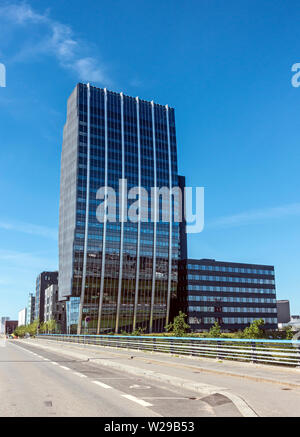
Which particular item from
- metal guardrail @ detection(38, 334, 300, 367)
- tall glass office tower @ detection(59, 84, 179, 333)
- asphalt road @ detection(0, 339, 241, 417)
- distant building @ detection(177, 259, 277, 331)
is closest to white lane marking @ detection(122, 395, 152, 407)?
asphalt road @ detection(0, 339, 241, 417)

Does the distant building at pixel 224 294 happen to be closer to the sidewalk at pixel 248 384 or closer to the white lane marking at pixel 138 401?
the sidewalk at pixel 248 384

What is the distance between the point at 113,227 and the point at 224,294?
44.7 meters

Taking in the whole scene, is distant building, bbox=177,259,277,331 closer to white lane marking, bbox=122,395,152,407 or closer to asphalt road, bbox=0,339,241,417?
asphalt road, bbox=0,339,241,417

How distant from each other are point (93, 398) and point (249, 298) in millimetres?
142968

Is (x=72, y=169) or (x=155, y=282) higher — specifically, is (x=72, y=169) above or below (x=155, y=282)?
above

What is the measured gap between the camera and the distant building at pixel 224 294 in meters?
136

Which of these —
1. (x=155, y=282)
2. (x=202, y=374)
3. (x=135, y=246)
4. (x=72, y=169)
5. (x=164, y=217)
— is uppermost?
(x=72, y=169)

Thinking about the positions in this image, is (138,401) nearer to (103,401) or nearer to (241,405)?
(103,401)

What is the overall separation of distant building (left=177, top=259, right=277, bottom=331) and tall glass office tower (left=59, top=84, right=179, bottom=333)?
5892mm
